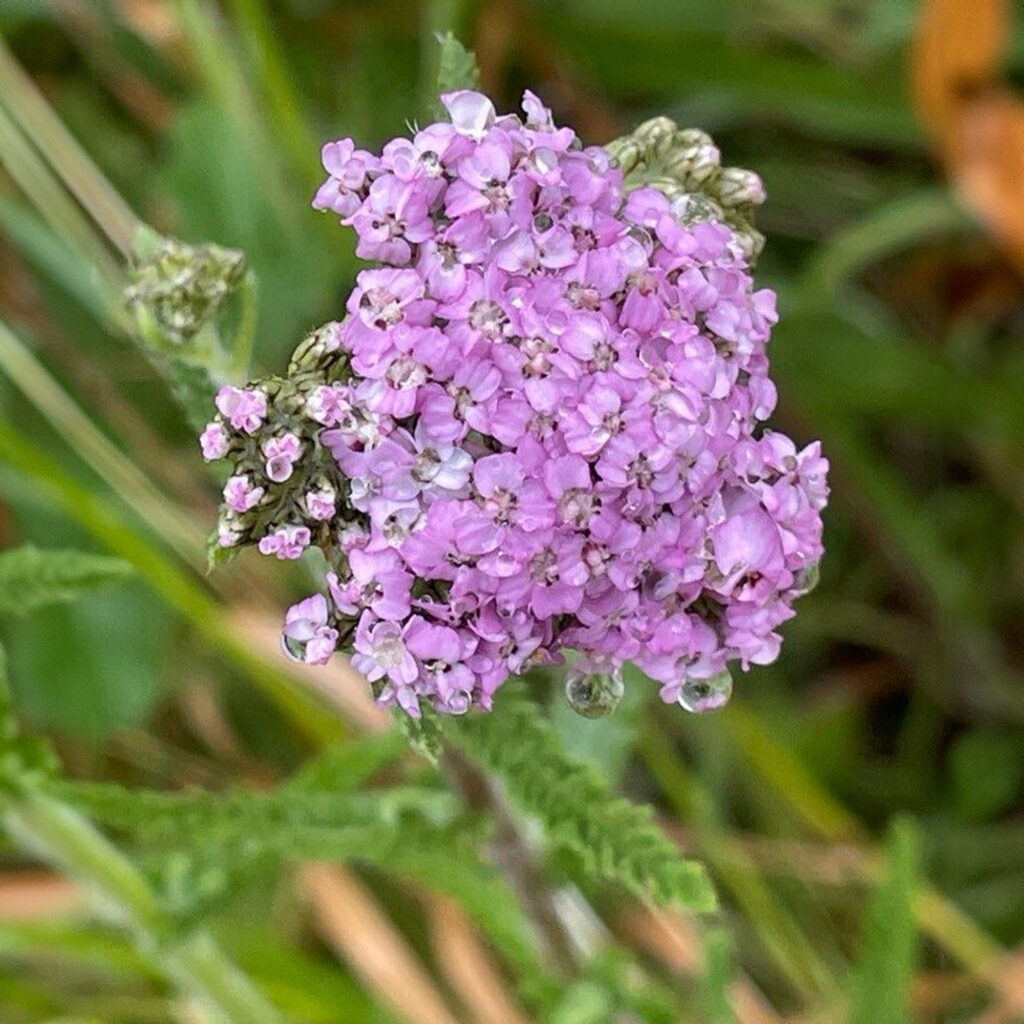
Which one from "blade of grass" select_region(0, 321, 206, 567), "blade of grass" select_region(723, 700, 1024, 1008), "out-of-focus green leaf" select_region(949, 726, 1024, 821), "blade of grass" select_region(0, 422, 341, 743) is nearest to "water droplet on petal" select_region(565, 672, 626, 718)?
"blade of grass" select_region(0, 422, 341, 743)

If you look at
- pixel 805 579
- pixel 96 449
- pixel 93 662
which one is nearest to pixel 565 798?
pixel 805 579

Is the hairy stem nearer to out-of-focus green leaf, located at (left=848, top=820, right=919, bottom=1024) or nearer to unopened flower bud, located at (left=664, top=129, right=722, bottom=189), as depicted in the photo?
out-of-focus green leaf, located at (left=848, top=820, right=919, bottom=1024)

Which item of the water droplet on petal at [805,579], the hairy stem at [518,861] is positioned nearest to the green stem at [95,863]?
the hairy stem at [518,861]

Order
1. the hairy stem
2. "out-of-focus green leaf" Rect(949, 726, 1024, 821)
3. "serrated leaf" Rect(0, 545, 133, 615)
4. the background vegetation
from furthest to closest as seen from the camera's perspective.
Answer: "out-of-focus green leaf" Rect(949, 726, 1024, 821)
the background vegetation
the hairy stem
"serrated leaf" Rect(0, 545, 133, 615)

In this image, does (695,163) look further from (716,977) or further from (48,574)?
(716,977)

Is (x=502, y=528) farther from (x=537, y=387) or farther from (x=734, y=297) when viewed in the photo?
(x=734, y=297)
